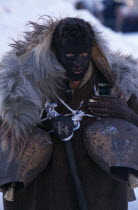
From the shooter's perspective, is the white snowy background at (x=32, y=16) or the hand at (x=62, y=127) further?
the white snowy background at (x=32, y=16)

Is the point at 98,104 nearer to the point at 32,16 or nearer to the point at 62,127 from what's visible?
the point at 62,127

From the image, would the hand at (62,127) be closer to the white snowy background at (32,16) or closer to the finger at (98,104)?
the finger at (98,104)

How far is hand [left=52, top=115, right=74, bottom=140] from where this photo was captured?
81.7 inches

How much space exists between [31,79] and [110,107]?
1.13ft

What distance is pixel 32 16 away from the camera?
6719 millimetres

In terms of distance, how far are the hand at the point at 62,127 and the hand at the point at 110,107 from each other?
129 mm

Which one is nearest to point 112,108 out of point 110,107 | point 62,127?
point 110,107

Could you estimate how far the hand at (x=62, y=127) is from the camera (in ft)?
6.81

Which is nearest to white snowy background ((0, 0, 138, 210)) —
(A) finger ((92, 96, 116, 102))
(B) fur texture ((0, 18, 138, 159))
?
(B) fur texture ((0, 18, 138, 159))

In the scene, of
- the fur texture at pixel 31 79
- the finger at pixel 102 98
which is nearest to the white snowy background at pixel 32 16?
the fur texture at pixel 31 79

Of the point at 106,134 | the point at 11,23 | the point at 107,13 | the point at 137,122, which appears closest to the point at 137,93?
the point at 137,122

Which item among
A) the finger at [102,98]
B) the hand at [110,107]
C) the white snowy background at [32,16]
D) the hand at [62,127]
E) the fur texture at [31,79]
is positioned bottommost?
the white snowy background at [32,16]

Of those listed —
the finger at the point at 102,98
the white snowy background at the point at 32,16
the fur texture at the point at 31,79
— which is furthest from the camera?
the white snowy background at the point at 32,16

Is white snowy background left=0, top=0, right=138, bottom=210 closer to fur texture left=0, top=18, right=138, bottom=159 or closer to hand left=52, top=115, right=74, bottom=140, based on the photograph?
fur texture left=0, top=18, right=138, bottom=159
